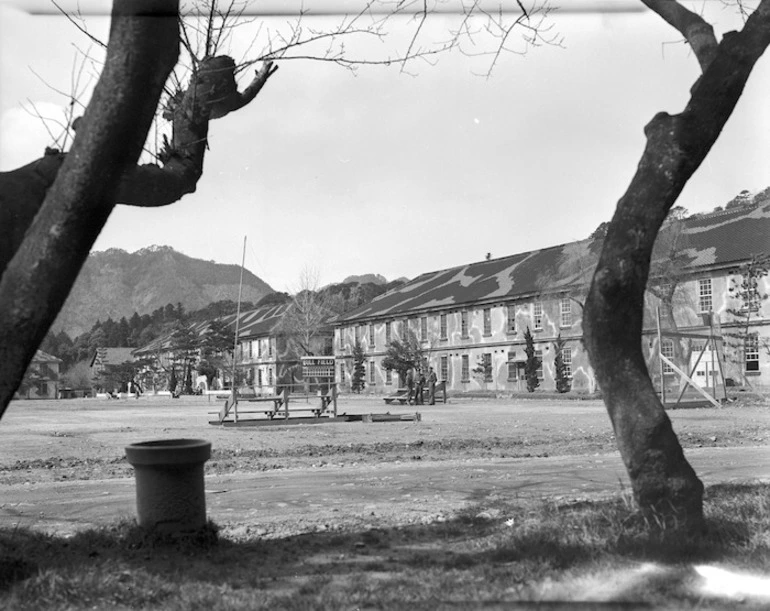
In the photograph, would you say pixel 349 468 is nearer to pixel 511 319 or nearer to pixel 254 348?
pixel 511 319

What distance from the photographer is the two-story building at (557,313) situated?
109 ft

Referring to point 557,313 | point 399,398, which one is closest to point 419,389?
point 399,398

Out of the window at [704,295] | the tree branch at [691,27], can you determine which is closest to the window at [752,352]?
the window at [704,295]

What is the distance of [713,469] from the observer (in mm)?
9383

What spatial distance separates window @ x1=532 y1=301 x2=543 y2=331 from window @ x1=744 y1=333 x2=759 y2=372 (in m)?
12.9

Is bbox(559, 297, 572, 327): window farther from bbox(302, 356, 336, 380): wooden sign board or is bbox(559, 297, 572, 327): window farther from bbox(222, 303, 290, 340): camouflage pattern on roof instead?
bbox(222, 303, 290, 340): camouflage pattern on roof

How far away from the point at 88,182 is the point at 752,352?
3432cm

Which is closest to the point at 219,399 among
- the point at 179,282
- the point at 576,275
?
the point at 576,275

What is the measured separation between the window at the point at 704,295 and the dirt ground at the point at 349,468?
57.1 ft

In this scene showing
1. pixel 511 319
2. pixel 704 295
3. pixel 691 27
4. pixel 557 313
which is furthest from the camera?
pixel 511 319

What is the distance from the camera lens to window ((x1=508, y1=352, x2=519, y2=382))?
152ft

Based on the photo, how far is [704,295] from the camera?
35375 mm

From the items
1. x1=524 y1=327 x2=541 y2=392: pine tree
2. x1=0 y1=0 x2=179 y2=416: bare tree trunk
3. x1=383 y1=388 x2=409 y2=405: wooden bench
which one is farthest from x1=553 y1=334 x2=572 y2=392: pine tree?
x1=0 y1=0 x2=179 y2=416: bare tree trunk

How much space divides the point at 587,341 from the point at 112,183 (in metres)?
3.05
